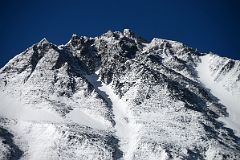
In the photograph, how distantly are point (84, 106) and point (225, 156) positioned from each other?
3226 cm

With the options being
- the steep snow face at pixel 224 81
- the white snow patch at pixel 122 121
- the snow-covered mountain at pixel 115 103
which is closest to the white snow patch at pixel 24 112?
the snow-covered mountain at pixel 115 103

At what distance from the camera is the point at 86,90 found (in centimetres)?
10012

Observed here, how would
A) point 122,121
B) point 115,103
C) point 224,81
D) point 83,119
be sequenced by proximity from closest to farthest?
point 83,119 → point 122,121 → point 115,103 → point 224,81

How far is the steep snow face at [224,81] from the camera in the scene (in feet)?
330

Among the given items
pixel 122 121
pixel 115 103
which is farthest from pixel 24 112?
pixel 115 103

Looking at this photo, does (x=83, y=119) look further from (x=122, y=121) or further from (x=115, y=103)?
(x=115, y=103)

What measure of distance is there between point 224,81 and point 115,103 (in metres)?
35.6

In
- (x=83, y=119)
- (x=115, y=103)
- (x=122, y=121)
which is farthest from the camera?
(x=115, y=103)

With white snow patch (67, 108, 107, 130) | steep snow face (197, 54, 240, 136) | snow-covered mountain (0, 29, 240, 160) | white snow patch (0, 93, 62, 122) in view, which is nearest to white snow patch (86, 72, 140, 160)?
snow-covered mountain (0, 29, 240, 160)

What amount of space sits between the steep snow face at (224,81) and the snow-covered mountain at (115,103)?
258mm

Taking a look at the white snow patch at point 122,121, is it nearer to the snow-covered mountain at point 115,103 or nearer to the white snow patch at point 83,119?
the snow-covered mountain at point 115,103

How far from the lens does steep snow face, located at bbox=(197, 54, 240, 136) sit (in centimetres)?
10062

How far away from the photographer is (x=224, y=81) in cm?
11906

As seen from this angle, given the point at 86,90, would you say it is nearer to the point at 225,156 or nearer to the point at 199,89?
the point at 199,89
